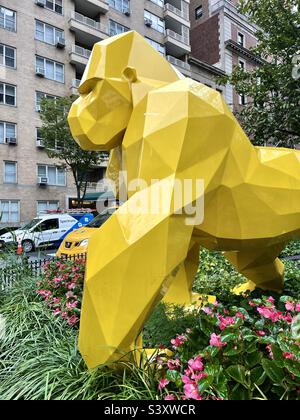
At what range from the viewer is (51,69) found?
77.8ft

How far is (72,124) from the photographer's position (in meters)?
3.32

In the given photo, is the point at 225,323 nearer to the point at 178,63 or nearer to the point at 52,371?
the point at 52,371

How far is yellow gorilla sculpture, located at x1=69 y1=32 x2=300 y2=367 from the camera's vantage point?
2312 millimetres

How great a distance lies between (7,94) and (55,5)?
7.61 m

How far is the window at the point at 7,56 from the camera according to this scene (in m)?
21.3

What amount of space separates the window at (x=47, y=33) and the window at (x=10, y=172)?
28.5ft

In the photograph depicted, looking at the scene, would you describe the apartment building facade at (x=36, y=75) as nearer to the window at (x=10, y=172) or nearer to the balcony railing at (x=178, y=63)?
the window at (x=10, y=172)

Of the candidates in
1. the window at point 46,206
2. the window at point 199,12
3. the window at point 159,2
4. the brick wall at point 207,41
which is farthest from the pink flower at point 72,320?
the window at point 199,12

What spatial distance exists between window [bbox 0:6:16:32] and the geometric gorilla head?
22416 millimetres

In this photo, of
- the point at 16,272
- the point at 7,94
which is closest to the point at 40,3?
the point at 7,94

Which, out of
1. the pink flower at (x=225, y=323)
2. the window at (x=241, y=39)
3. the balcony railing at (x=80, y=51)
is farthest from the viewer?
the window at (x=241, y=39)

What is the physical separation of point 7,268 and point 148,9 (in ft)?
95.3

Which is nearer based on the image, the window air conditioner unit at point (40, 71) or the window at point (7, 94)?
the window at point (7, 94)
